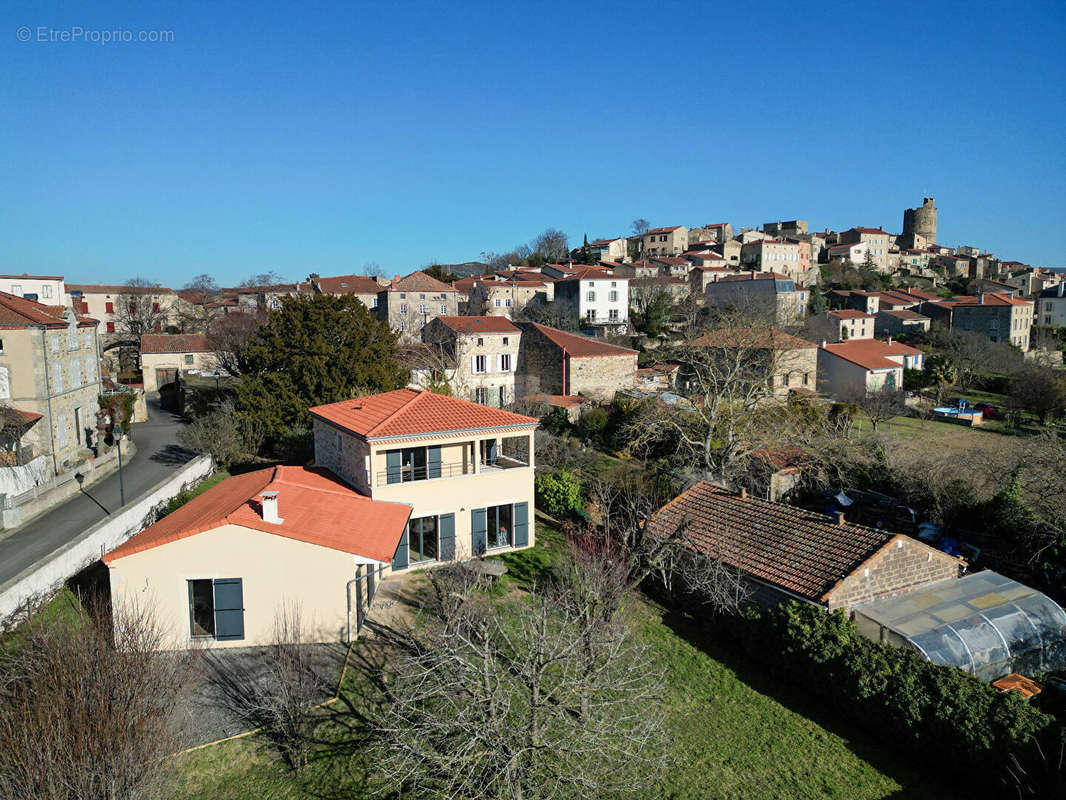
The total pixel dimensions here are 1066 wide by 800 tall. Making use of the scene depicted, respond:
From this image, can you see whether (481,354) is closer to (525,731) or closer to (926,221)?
(525,731)

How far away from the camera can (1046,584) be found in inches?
752

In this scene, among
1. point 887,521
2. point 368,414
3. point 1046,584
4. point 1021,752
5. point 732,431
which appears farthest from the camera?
point 732,431

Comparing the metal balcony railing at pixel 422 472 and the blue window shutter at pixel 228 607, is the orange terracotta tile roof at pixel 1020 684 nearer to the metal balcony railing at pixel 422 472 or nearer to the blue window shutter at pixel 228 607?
the metal balcony railing at pixel 422 472

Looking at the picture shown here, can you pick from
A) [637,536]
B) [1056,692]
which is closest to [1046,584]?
[1056,692]

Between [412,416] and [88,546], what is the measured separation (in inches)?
404

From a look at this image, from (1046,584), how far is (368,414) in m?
21.1

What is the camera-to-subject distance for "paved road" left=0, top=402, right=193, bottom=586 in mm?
20500

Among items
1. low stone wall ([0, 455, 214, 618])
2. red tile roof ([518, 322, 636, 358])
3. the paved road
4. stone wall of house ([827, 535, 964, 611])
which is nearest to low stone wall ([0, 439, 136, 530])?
the paved road

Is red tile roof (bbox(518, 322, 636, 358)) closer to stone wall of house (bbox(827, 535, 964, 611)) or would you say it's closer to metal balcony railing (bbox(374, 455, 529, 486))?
metal balcony railing (bbox(374, 455, 529, 486))

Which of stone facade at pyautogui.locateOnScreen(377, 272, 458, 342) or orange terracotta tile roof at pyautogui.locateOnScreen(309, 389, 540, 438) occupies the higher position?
stone facade at pyautogui.locateOnScreen(377, 272, 458, 342)

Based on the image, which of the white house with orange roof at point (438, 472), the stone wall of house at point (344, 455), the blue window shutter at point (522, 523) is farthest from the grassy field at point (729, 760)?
the blue window shutter at point (522, 523)

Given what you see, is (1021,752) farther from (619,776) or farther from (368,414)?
(368,414)

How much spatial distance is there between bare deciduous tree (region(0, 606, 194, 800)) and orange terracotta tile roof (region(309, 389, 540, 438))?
9.71 m

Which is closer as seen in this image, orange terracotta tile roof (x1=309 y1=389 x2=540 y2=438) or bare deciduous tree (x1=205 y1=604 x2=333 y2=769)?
bare deciduous tree (x1=205 y1=604 x2=333 y2=769)
